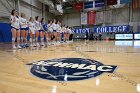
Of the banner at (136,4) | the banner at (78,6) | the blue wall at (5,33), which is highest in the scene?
the banner at (78,6)

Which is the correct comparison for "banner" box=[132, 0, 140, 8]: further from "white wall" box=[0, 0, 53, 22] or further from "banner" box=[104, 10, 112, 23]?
"white wall" box=[0, 0, 53, 22]

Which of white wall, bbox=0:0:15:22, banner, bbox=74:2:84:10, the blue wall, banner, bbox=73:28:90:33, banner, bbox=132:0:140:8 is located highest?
banner, bbox=74:2:84:10

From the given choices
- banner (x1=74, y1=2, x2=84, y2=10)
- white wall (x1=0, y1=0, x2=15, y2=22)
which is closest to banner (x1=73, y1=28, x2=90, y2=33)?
banner (x1=74, y1=2, x2=84, y2=10)

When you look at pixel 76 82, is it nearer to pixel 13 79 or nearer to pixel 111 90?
pixel 111 90

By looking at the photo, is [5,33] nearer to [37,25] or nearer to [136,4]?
[37,25]

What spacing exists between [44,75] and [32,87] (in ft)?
1.14

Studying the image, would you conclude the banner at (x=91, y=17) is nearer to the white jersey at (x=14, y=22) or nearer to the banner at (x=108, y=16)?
the banner at (x=108, y=16)

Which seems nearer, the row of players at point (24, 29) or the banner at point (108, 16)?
the row of players at point (24, 29)

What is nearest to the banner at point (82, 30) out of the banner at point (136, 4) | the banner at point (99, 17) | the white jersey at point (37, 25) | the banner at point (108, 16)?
the banner at point (99, 17)

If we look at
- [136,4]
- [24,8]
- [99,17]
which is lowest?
[99,17]

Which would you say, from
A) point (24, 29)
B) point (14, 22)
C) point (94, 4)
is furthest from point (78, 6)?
point (14, 22)

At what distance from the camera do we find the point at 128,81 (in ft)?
4.66

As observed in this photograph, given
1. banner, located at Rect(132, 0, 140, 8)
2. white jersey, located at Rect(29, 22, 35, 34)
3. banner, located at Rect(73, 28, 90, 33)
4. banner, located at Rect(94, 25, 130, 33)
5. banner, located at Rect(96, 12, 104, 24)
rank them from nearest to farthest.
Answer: white jersey, located at Rect(29, 22, 35, 34) → banner, located at Rect(132, 0, 140, 8) → banner, located at Rect(94, 25, 130, 33) → banner, located at Rect(96, 12, 104, 24) → banner, located at Rect(73, 28, 90, 33)

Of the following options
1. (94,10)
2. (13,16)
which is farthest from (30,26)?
(94,10)
